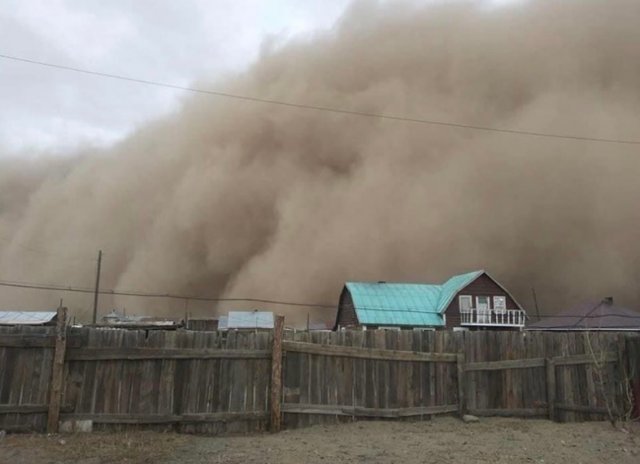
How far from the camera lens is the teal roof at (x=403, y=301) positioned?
28122 mm

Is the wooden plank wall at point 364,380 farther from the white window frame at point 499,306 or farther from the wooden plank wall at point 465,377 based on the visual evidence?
the white window frame at point 499,306

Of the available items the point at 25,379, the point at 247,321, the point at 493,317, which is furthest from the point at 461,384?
the point at 493,317

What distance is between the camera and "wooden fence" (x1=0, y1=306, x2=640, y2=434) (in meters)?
6.34

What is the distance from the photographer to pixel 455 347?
7.78 meters

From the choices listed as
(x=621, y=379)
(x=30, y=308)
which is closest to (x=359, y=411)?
(x=621, y=379)

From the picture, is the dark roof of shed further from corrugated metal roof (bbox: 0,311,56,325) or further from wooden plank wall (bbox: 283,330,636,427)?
corrugated metal roof (bbox: 0,311,56,325)

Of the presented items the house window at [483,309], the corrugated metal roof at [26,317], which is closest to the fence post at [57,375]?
the corrugated metal roof at [26,317]

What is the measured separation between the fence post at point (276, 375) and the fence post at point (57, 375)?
7.83ft

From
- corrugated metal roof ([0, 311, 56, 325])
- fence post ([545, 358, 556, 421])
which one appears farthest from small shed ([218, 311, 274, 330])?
fence post ([545, 358, 556, 421])

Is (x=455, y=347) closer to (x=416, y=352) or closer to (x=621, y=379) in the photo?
(x=416, y=352)

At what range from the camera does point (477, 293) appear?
101 ft

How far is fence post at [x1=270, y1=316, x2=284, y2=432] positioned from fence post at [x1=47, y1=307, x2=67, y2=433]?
2388mm

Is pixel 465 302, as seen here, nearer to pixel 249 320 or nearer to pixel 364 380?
pixel 249 320

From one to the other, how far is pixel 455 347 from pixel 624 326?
20.7 meters
